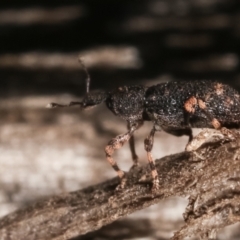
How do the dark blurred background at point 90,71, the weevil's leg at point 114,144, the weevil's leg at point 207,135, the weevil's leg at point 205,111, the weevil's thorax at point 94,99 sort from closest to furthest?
the weevil's leg at point 207,135 → the weevil's leg at point 205,111 → the weevil's leg at point 114,144 → the weevil's thorax at point 94,99 → the dark blurred background at point 90,71

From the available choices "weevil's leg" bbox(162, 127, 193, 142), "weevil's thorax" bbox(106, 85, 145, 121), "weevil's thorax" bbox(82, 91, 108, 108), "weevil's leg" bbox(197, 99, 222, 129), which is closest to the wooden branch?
"weevil's leg" bbox(197, 99, 222, 129)

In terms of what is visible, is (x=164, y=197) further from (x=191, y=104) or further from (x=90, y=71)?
(x=90, y=71)

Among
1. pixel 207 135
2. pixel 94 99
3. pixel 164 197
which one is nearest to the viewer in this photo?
pixel 164 197

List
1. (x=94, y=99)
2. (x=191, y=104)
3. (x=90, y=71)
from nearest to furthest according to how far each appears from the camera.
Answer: (x=191, y=104), (x=94, y=99), (x=90, y=71)

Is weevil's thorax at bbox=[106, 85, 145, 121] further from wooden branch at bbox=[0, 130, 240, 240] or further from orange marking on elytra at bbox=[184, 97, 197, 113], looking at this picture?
wooden branch at bbox=[0, 130, 240, 240]

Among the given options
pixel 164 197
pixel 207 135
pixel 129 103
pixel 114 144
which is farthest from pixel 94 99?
pixel 164 197

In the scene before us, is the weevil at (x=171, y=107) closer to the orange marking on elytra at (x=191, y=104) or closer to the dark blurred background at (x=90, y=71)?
the orange marking on elytra at (x=191, y=104)

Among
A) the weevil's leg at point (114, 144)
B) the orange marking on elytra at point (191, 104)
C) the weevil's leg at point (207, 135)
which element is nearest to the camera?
the weevil's leg at point (207, 135)

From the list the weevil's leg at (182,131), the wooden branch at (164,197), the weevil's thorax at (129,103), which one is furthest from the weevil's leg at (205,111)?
the weevil's thorax at (129,103)
